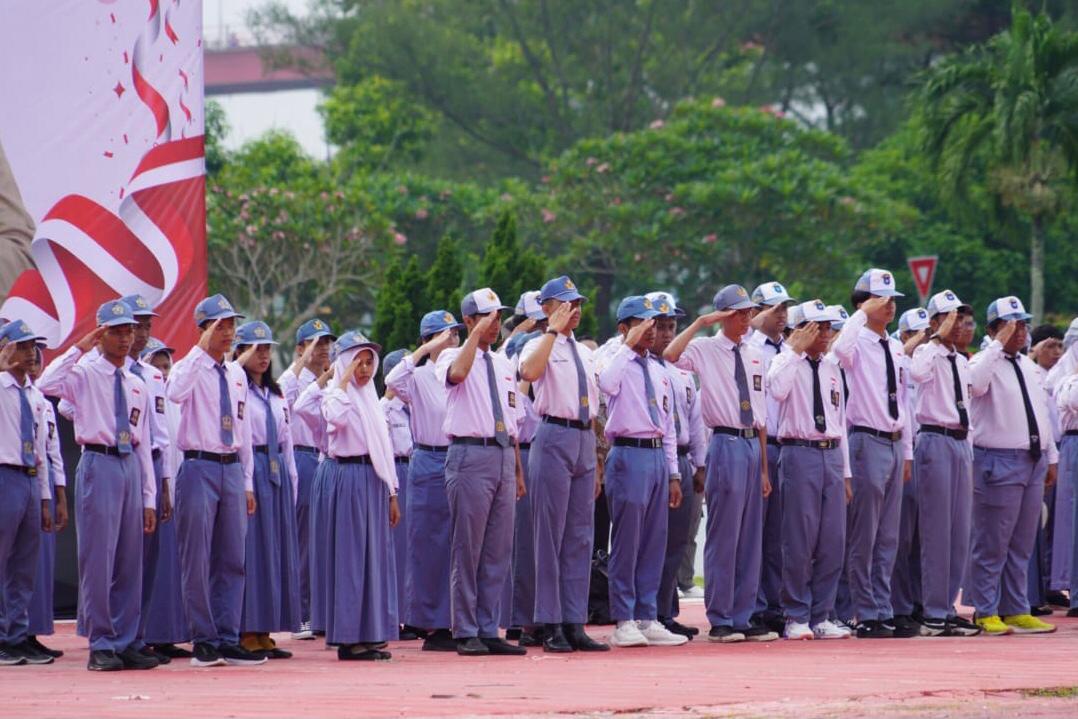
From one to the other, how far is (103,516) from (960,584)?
631 centimetres

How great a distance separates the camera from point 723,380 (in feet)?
42.7

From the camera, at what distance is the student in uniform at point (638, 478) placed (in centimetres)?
1277

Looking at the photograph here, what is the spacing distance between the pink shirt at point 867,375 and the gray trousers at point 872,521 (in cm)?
13

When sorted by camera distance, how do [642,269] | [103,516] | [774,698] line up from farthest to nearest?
[642,269] → [103,516] → [774,698]

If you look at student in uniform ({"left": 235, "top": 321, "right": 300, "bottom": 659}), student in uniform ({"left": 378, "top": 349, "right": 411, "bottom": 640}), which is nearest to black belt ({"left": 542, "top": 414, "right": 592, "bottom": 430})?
student in uniform ({"left": 235, "top": 321, "right": 300, "bottom": 659})

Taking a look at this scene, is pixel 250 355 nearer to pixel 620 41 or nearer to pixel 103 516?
pixel 103 516

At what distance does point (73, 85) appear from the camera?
14.8 metres

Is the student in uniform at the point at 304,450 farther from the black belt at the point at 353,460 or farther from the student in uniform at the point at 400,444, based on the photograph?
the black belt at the point at 353,460

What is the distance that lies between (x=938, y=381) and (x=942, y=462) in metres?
0.57

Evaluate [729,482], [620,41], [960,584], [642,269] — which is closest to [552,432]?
[729,482]

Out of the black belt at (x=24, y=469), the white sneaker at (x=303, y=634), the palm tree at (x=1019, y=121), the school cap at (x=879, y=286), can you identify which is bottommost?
the white sneaker at (x=303, y=634)

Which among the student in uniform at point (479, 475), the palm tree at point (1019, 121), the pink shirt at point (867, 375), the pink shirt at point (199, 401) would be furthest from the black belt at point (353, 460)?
the palm tree at point (1019, 121)

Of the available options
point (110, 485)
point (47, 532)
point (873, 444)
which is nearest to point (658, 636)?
point (873, 444)

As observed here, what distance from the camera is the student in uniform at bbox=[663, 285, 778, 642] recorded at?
42.7 ft
